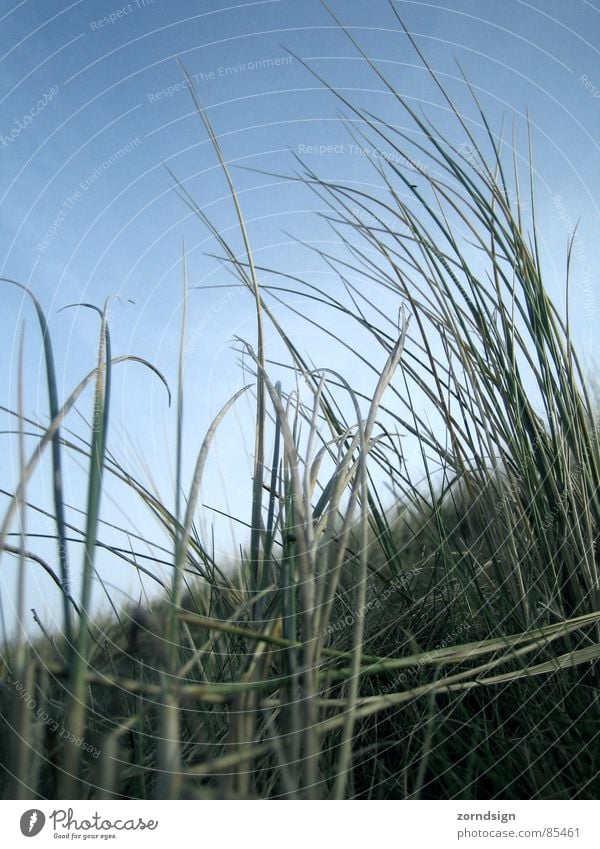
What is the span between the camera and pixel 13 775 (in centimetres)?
48

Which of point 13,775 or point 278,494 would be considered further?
point 278,494

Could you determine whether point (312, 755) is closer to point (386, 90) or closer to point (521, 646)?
point (521, 646)

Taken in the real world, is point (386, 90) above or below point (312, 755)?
above

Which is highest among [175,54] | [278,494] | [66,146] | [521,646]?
[175,54]

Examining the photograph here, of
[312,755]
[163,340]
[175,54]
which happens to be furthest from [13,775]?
[175,54]

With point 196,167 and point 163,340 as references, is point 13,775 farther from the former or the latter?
point 196,167

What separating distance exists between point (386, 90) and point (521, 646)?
71 cm
